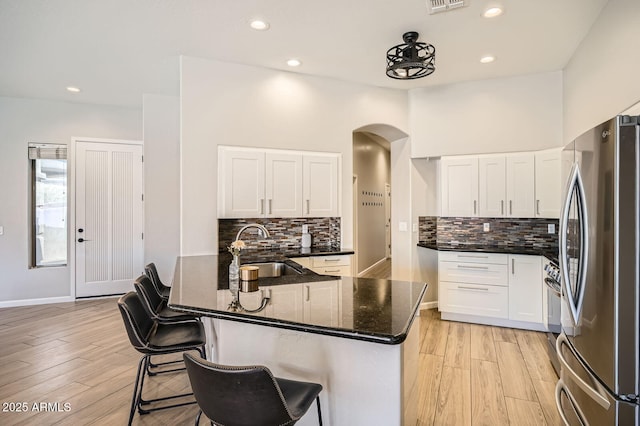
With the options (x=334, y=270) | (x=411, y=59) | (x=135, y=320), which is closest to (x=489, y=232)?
(x=334, y=270)

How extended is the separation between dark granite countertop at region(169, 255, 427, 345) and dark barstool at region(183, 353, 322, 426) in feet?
0.99

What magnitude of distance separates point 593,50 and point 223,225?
13.5 ft

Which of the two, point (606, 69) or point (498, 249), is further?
point (498, 249)

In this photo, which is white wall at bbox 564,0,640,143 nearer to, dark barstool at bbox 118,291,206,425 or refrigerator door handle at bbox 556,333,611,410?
refrigerator door handle at bbox 556,333,611,410

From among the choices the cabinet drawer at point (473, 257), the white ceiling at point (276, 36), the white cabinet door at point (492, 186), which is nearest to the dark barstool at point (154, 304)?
the white ceiling at point (276, 36)

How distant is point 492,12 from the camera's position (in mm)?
3023

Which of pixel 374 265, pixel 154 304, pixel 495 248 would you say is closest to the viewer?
pixel 154 304

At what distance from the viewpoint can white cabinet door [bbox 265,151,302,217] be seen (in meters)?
4.20

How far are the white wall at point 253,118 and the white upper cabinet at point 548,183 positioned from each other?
6.10ft

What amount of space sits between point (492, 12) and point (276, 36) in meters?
1.94

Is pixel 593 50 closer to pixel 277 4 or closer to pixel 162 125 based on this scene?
pixel 277 4

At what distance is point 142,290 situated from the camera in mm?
2562

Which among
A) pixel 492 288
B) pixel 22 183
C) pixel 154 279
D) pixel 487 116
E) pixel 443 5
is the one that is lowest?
pixel 492 288

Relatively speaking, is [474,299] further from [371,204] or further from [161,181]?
[161,181]
